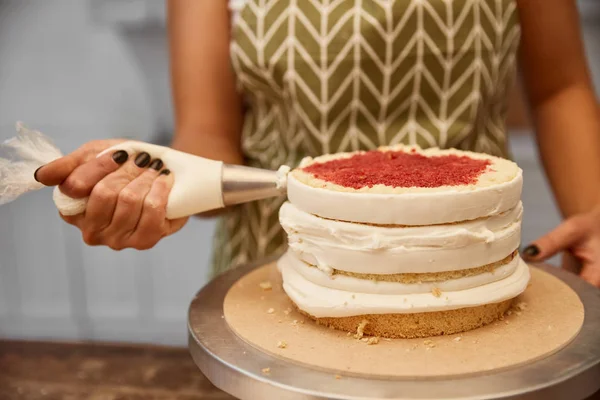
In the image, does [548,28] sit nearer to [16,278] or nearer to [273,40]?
[273,40]

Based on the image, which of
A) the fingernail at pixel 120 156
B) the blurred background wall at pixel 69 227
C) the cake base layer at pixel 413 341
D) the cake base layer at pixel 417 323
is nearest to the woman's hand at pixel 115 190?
the fingernail at pixel 120 156

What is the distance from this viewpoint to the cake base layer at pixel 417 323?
710 millimetres

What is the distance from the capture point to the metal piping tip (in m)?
0.80

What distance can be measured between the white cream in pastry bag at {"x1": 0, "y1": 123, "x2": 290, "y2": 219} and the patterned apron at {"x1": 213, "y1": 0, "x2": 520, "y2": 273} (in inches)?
10.8

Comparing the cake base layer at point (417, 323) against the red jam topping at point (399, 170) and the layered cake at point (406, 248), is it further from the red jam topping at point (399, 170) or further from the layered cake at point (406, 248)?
the red jam topping at point (399, 170)

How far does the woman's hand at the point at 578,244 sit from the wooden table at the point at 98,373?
0.49 meters

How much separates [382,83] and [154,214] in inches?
17.7

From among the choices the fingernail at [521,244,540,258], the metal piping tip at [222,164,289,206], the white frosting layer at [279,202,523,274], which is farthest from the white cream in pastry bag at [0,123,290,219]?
the fingernail at [521,244,540,258]

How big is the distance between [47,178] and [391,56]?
21.6 inches

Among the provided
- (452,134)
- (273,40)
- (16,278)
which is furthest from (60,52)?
(452,134)

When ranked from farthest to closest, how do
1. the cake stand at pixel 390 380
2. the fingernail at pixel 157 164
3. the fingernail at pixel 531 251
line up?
the fingernail at pixel 531 251 → the fingernail at pixel 157 164 → the cake stand at pixel 390 380

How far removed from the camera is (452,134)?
3.44 ft

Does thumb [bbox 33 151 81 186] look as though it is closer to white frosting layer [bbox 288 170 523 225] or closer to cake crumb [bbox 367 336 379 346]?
white frosting layer [bbox 288 170 523 225]

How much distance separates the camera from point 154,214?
762 mm
